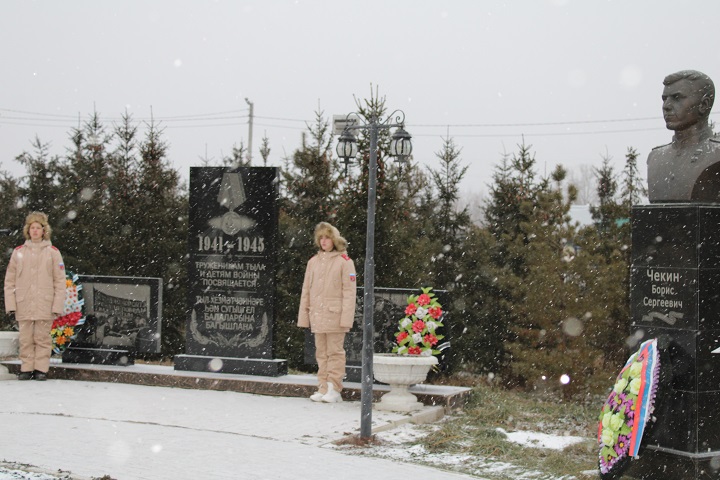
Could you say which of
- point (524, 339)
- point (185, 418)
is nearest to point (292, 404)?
point (185, 418)

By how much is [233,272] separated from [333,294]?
2.21 meters

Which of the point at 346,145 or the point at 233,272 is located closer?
the point at 346,145

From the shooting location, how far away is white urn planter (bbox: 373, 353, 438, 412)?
36.1 feet

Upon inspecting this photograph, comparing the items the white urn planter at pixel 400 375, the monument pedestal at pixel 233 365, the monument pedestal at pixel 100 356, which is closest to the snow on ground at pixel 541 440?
the white urn planter at pixel 400 375

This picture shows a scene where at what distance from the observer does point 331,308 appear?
11578mm

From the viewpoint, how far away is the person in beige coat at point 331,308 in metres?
11.6

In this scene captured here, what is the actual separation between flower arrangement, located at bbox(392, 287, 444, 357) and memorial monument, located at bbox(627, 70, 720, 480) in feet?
13.2

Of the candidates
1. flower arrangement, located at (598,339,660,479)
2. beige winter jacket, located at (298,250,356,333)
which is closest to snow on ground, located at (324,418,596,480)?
flower arrangement, located at (598,339,660,479)

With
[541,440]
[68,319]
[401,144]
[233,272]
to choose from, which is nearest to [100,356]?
[68,319]

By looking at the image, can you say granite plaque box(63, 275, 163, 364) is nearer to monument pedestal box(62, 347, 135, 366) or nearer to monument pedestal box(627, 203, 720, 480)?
monument pedestal box(62, 347, 135, 366)

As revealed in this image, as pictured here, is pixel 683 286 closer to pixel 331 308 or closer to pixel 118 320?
pixel 331 308

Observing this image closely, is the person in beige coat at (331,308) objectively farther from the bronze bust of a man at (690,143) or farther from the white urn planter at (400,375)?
the bronze bust of a man at (690,143)

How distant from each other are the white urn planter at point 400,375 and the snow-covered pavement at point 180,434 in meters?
0.35

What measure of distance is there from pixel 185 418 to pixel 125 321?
406 cm
